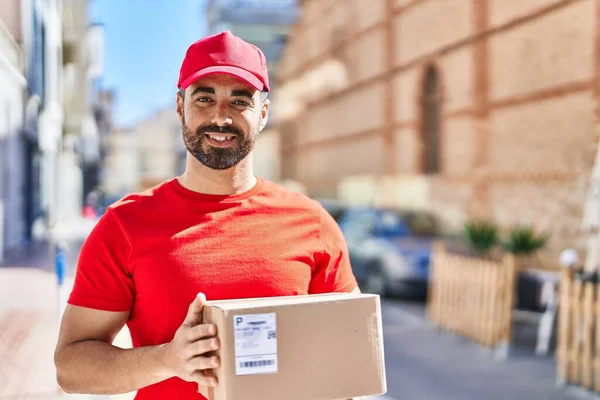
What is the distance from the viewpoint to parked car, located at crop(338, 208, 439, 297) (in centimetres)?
1008

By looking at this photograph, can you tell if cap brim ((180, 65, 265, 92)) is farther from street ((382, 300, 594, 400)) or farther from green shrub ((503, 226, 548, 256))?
green shrub ((503, 226, 548, 256))

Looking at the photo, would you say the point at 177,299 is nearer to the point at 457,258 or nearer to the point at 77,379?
the point at 77,379

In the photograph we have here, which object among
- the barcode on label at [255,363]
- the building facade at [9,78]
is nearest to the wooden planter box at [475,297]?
the building facade at [9,78]

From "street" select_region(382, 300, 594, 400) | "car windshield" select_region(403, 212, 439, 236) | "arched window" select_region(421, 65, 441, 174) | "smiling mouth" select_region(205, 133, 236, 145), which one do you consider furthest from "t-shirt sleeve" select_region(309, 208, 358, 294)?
"arched window" select_region(421, 65, 441, 174)

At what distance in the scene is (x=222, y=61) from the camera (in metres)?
1.91

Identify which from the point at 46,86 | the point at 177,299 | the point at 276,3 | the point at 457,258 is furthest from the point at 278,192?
the point at 276,3

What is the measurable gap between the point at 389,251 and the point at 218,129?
28.2 ft

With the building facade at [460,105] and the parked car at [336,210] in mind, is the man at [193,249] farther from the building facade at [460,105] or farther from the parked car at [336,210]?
the parked car at [336,210]

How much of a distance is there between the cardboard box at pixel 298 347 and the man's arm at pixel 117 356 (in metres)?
0.05

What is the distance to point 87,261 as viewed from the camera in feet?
5.97

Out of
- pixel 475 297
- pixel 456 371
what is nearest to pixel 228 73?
pixel 456 371

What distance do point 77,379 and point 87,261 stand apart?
0.33 meters

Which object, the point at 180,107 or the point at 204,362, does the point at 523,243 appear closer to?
the point at 180,107

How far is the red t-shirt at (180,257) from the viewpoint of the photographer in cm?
182
